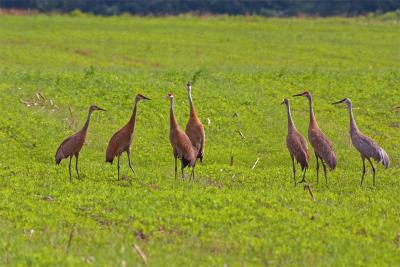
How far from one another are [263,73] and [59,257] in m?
19.5

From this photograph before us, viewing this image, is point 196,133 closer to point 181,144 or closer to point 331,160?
point 181,144

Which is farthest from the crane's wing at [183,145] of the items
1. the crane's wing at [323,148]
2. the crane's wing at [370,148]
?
the crane's wing at [370,148]

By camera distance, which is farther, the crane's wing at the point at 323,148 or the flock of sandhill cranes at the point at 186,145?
the crane's wing at the point at 323,148

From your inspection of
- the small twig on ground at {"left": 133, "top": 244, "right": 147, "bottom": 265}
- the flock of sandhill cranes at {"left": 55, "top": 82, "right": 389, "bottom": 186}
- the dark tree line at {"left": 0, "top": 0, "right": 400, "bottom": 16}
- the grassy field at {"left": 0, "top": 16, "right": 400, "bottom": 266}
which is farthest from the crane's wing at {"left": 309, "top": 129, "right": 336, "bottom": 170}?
the dark tree line at {"left": 0, "top": 0, "right": 400, "bottom": 16}

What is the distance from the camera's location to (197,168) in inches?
693

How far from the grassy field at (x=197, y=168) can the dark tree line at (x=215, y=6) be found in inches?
901

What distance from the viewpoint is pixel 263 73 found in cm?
2939

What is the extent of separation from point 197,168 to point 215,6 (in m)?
50.8

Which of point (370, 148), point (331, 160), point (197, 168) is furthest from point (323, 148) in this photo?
point (197, 168)

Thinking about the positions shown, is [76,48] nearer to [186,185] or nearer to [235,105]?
[235,105]

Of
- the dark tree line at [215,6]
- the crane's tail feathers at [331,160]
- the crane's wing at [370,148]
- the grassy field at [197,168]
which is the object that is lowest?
the grassy field at [197,168]

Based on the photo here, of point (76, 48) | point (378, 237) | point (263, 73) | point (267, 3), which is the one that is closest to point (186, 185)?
point (378, 237)

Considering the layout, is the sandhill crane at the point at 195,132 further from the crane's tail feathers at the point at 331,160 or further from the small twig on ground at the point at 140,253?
the small twig on ground at the point at 140,253

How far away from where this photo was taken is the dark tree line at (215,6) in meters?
63.9
